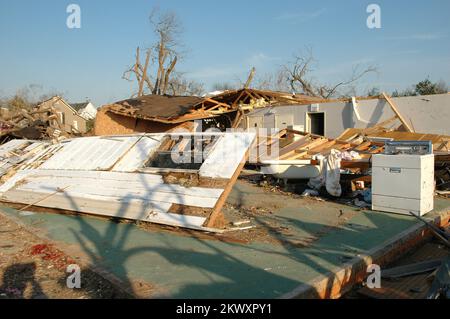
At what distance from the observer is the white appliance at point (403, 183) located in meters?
6.79

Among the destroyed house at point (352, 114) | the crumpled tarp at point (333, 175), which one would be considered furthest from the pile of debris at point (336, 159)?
the destroyed house at point (352, 114)

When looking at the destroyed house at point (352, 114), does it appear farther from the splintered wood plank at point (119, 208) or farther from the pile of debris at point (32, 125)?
the splintered wood plank at point (119, 208)

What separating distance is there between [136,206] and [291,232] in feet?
9.14

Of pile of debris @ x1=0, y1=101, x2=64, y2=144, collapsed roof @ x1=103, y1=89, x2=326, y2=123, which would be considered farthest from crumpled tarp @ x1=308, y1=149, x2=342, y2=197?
pile of debris @ x1=0, y1=101, x2=64, y2=144

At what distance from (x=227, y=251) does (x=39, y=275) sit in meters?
2.40

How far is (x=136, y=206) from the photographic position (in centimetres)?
660

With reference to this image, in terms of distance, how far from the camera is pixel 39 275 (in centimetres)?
447

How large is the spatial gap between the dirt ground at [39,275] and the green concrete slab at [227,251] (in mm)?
289

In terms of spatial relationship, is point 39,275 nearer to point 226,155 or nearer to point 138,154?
point 226,155

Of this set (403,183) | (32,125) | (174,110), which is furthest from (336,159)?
(32,125)

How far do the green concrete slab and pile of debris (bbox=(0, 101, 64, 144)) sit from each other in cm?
1183

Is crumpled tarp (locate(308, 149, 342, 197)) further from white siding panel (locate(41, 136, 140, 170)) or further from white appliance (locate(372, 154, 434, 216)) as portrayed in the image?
white siding panel (locate(41, 136, 140, 170))

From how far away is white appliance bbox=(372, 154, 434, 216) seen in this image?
6785mm
